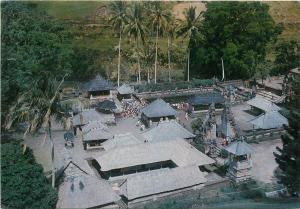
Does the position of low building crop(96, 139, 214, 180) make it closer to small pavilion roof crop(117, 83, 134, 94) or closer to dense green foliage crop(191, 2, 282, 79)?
small pavilion roof crop(117, 83, 134, 94)

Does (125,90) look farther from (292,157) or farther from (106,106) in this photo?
(292,157)

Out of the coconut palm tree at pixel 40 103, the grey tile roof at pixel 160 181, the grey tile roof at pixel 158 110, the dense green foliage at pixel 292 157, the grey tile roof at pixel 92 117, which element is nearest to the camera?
the coconut palm tree at pixel 40 103

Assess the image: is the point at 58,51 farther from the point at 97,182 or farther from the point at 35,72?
the point at 97,182

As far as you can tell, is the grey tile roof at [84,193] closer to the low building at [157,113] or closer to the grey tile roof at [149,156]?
the grey tile roof at [149,156]

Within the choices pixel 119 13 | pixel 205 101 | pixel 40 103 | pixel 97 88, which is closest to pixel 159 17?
pixel 119 13

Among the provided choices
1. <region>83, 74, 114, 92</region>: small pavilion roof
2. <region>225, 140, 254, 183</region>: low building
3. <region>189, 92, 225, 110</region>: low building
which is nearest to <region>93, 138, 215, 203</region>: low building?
<region>225, 140, 254, 183</region>: low building

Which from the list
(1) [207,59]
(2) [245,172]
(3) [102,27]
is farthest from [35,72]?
(3) [102,27]

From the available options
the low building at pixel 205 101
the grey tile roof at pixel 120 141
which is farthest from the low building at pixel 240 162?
the low building at pixel 205 101
